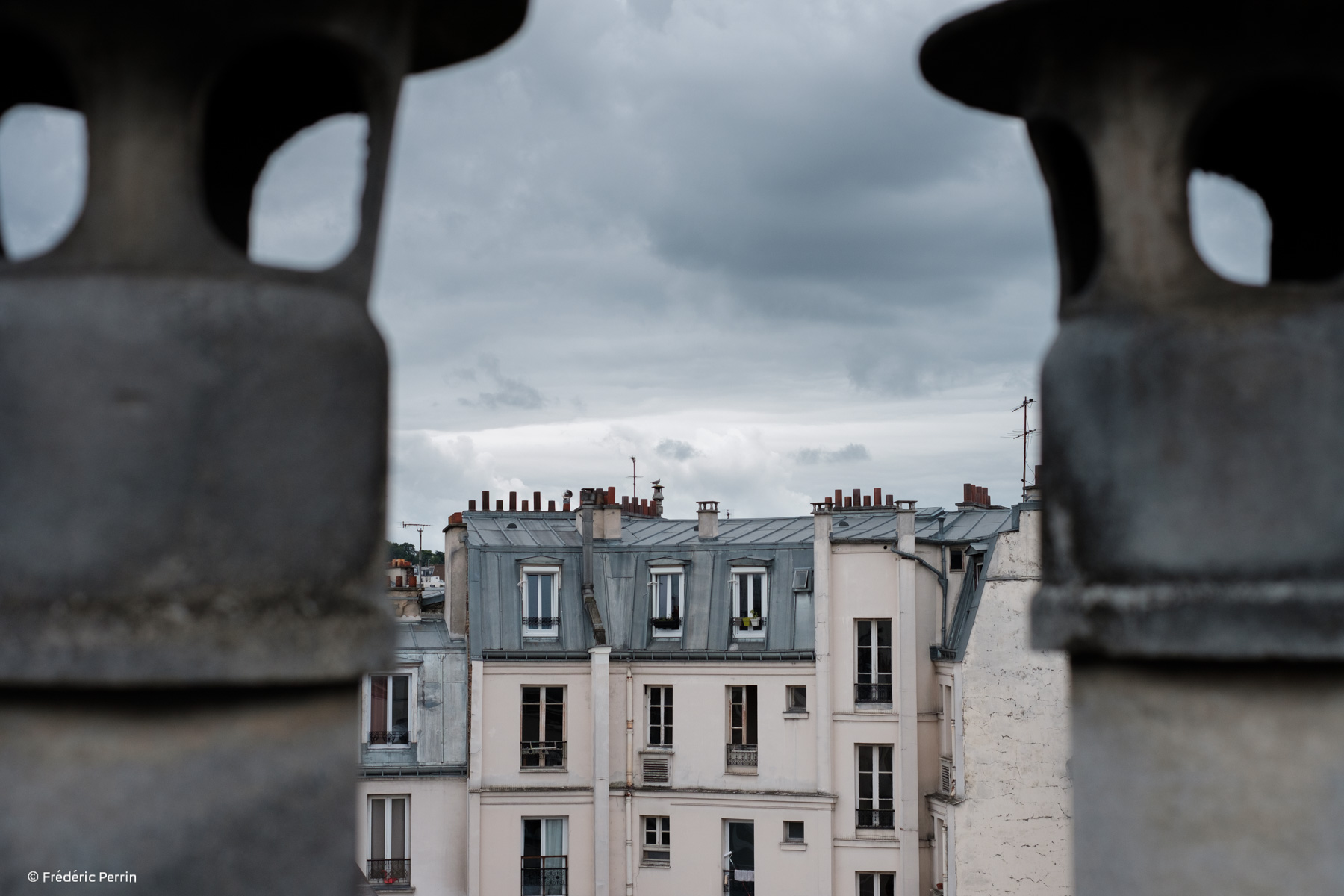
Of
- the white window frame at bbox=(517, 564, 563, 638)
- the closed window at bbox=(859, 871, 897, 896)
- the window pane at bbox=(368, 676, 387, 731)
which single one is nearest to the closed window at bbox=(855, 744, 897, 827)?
the closed window at bbox=(859, 871, 897, 896)

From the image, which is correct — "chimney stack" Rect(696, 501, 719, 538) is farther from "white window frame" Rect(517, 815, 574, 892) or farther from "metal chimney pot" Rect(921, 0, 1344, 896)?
"metal chimney pot" Rect(921, 0, 1344, 896)

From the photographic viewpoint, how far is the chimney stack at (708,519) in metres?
32.2

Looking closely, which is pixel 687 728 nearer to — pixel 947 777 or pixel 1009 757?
pixel 947 777

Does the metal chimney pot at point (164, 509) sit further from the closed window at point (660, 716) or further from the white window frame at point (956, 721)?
the closed window at point (660, 716)

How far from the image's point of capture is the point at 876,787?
2947 cm

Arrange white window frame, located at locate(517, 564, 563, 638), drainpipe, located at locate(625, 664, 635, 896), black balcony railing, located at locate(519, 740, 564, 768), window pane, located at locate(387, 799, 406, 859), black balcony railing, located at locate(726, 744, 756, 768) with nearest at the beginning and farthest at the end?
window pane, located at locate(387, 799, 406, 859) < black balcony railing, located at locate(519, 740, 564, 768) < black balcony railing, located at locate(726, 744, 756, 768) < drainpipe, located at locate(625, 664, 635, 896) < white window frame, located at locate(517, 564, 563, 638)

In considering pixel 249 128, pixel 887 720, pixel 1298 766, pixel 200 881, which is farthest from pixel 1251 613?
pixel 887 720

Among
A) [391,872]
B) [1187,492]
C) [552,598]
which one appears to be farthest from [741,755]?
[1187,492]

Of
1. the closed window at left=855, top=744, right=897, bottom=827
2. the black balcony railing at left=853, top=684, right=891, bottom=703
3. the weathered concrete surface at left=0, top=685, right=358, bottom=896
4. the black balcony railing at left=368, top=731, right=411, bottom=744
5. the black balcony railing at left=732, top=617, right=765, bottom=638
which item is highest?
the weathered concrete surface at left=0, top=685, right=358, bottom=896

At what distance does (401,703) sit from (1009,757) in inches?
519

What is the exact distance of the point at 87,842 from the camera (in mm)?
4684

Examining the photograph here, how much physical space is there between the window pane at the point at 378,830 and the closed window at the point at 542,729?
315 centimetres

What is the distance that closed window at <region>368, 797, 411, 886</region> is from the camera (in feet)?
94.7

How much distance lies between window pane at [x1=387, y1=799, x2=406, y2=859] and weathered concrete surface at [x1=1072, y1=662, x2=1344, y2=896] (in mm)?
25516
